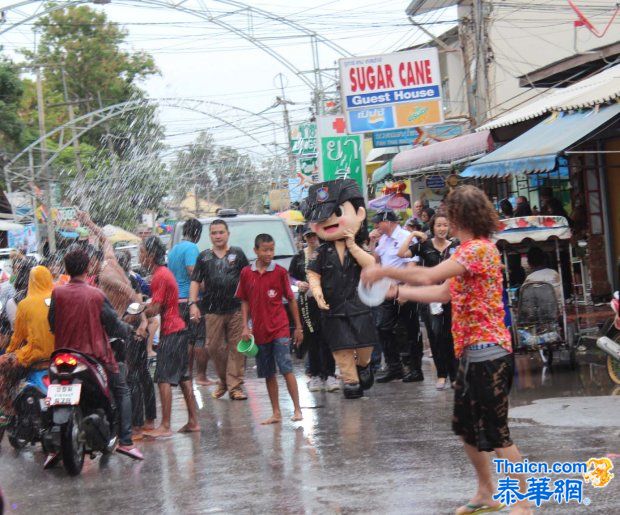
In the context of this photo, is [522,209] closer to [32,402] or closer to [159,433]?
[159,433]

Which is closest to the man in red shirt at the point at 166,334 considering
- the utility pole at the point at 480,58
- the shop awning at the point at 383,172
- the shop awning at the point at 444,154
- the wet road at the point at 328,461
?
the wet road at the point at 328,461

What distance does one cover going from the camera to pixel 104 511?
22.1 feet

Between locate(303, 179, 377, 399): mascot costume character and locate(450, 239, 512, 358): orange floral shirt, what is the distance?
469 cm

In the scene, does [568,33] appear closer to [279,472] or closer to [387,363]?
[387,363]

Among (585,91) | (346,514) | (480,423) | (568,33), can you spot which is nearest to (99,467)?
(346,514)

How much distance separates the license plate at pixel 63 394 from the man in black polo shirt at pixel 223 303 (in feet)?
11.9

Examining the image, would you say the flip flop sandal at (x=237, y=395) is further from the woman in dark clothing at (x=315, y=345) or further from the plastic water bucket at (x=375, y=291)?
the plastic water bucket at (x=375, y=291)

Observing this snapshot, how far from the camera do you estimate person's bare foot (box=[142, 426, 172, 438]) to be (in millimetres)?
9523

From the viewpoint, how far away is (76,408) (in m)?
8.07

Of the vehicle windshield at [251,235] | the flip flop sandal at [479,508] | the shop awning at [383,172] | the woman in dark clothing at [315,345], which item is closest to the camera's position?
the flip flop sandal at [479,508]

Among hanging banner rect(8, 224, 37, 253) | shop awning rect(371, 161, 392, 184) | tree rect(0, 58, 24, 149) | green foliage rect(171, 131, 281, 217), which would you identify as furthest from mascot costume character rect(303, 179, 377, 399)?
green foliage rect(171, 131, 281, 217)

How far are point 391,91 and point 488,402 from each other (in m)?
14.4

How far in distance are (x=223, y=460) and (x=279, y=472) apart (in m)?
0.79

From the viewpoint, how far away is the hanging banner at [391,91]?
19234 mm
